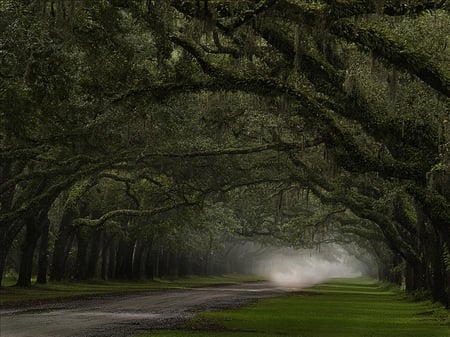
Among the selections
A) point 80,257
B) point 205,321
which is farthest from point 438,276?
point 80,257

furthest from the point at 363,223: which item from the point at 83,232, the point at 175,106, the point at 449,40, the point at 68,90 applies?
the point at 68,90

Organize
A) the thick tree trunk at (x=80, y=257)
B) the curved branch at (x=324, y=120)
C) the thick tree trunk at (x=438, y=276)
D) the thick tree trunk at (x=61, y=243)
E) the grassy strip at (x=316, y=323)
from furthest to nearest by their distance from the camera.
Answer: the thick tree trunk at (x=80, y=257) < the thick tree trunk at (x=61, y=243) < the thick tree trunk at (x=438, y=276) < the grassy strip at (x=316, y=323) < the curved branch at (x=324, y=120)

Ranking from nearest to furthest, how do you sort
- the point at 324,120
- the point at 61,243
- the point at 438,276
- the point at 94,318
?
the point at 324,120 → the point at 94,318 → the point at 438,276 → the point at 61,243

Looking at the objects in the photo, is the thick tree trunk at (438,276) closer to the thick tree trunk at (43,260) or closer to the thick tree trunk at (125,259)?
the thick tree trunk at (43,260)

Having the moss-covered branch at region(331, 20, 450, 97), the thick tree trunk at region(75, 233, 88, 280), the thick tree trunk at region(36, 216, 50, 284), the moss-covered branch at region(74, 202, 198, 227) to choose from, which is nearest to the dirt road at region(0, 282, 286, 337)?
the moss-covered branch at region(331, 20, 450, 97)

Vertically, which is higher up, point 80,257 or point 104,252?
point 104,252

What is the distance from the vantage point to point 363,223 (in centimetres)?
5031

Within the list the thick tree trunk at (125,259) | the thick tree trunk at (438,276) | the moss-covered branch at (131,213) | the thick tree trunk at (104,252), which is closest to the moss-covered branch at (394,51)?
the thick tree trunk at (438,276)

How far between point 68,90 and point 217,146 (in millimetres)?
12755

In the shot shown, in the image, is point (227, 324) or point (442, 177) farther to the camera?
point (227, 324)

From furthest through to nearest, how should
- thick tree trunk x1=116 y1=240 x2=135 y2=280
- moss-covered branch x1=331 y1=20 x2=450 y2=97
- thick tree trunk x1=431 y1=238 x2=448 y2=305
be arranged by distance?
thick tree trunk x1=116 y1=240 x2=135 y2=280 → thick tree trunk x1=431 y1=238 x2=448 y2=305 → moss-covered branch x1=331 y1=20 x2=450 y2=97

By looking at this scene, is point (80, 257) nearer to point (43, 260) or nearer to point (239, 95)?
point (43, 260)

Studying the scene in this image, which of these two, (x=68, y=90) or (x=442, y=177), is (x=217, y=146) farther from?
(x=442, y=177)

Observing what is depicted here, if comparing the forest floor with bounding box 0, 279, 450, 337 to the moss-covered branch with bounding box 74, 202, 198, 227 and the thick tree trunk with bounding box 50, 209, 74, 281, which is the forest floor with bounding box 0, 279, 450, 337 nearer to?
the moss-covered branch with bounding box 74, 202, 198, 227
